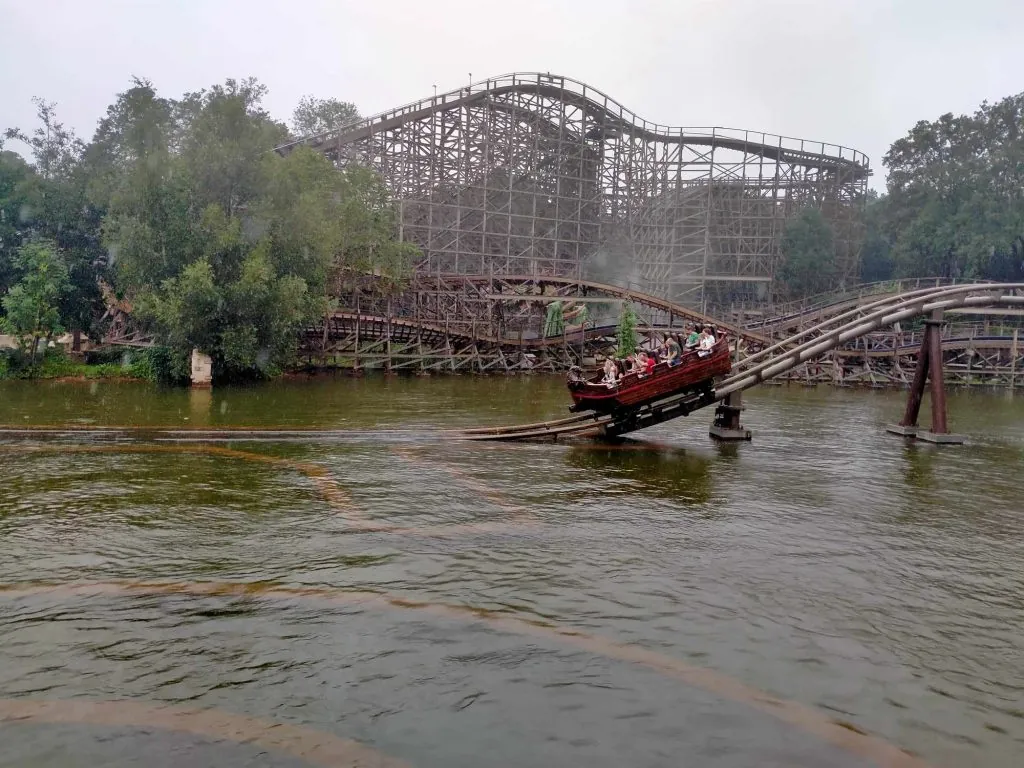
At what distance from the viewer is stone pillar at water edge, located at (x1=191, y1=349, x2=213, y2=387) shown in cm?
2860

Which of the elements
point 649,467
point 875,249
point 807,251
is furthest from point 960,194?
point 649,467

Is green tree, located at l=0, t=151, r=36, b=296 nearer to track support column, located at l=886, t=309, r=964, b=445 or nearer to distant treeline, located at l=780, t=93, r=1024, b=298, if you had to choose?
track support column, located at l=886, t=309, r=964, b=445

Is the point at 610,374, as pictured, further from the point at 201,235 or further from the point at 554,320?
the point at 554,320

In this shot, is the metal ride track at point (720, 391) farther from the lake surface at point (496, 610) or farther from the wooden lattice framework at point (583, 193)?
the wooden lattice framework at point (583, 193)

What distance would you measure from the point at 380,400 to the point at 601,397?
10.8 meters

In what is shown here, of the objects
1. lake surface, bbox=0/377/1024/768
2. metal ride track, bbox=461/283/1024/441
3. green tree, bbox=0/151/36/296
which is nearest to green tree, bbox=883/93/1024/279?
metal ride track, bbox=461/283/1024/441

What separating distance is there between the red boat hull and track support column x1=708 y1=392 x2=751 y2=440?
1691mm

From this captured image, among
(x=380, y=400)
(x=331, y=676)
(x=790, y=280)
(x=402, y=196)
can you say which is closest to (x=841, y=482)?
(x=331, y=676)

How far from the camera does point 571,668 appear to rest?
657 centimetres

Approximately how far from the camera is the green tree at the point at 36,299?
99.4 ft

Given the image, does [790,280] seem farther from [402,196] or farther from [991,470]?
[991,470]

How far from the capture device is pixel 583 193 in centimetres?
4672

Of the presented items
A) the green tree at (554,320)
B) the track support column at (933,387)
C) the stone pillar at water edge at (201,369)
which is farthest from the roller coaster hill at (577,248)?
the track support column at (933,387)

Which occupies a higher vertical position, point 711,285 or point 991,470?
point 711,285
